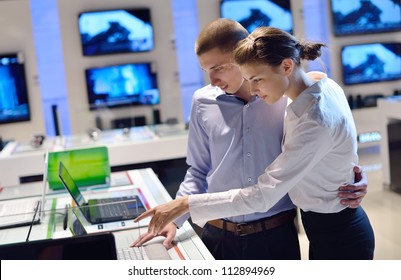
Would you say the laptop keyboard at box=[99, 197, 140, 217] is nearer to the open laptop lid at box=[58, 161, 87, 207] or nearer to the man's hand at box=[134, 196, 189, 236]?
the open laptop lid at box=[58, 161, 87, 207]

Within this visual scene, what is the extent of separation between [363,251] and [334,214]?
162mm

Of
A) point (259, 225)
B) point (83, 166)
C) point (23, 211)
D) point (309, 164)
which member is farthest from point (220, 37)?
point (83, 166)

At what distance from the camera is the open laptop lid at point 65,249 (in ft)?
4.86

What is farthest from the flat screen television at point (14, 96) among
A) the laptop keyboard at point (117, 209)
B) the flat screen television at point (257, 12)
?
the laptop keyboard at point (117, 209)

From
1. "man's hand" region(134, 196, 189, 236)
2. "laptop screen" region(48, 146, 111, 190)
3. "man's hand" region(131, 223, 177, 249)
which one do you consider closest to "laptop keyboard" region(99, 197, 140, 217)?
"man's hand" region(131, 223, 177, 249)

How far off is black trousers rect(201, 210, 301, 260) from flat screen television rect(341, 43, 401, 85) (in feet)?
19.8

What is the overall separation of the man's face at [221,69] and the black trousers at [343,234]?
55cm

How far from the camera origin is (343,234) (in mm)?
1986

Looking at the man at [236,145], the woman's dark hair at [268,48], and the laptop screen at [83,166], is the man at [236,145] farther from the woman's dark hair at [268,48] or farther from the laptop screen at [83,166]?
the laptop screen at [83,166]

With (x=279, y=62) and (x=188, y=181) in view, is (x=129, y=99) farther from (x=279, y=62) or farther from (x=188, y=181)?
(x=279, y=62)

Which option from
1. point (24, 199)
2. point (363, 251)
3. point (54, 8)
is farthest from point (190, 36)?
point (363, 251)

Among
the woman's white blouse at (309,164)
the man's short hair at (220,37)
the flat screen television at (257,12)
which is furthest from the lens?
the flat screen television at (257,12)

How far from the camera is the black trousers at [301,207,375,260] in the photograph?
1.98m
